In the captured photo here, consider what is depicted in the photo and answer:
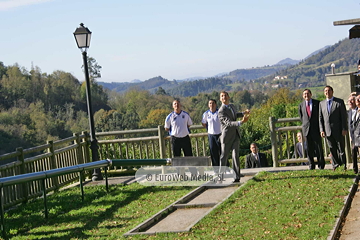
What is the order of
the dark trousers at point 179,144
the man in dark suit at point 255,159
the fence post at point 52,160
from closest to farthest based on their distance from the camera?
the dark trousers at point 179,144 → the fence post at point 52,160 → the man in dark suit at point 255,159

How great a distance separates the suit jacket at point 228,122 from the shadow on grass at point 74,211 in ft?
6.05

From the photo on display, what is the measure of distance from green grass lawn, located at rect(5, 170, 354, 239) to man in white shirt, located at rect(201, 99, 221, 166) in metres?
1.31

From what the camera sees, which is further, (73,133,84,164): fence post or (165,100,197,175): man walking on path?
(73,133,84,164): fence post

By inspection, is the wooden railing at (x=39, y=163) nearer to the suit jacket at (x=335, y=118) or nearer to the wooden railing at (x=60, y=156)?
the wooden railing at (x=60, y=156)

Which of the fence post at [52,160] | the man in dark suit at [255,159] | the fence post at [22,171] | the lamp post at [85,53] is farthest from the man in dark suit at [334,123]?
the fence post at [22,171]

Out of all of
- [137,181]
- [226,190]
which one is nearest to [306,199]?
[226,190]

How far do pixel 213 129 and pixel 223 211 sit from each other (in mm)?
3891

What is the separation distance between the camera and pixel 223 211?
9.04 m

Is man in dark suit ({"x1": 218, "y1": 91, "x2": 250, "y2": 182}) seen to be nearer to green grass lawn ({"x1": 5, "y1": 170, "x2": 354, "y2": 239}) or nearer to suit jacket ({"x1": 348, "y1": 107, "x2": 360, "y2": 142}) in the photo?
green grass lawn ({"x1": 5, "y1": 170, "x2": 354, "y2": 239})

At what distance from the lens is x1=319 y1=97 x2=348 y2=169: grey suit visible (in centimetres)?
1180

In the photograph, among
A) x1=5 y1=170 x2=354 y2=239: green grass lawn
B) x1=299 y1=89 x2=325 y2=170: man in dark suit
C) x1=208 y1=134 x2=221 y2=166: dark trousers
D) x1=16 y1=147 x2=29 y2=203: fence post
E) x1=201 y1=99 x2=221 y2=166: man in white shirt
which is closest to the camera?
x1=5 y1=170 x2=354 y2=239: green grass lawn

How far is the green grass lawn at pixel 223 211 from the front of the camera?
7754 mm

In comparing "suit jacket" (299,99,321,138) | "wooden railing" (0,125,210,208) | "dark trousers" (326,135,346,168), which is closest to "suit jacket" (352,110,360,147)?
"dark trousers" (326,135,346,168)

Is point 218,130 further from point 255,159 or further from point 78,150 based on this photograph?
point 78,150
